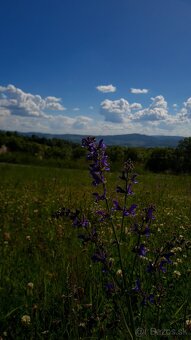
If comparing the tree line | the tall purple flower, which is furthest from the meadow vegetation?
the tree line

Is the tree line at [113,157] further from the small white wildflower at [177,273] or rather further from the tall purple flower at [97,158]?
the tall purple flower at [97,158]

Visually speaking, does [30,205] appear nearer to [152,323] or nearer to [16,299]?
[16,299]

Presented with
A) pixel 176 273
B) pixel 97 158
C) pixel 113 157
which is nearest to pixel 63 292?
pixel 176 273

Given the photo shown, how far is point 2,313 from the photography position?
131 inches

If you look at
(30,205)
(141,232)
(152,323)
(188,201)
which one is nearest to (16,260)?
(152,323)

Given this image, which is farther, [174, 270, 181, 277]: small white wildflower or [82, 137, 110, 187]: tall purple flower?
[174, 270, 181, 277]: small white wildflower

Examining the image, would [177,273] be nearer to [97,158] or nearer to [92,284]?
[92,284]

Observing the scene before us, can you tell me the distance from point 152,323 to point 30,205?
6.33 metres

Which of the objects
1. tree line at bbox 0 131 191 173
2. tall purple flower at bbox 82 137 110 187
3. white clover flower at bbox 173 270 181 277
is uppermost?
tall purple flower at bbox 82 137 110 187

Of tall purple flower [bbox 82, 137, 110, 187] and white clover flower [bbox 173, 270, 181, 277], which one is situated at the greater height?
tall purple flower [bbox 82, 137, 110, 187]

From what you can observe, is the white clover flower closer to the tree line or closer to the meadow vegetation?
the meadow vegetation

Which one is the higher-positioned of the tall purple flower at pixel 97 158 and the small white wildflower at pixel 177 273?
the tall purple flower at pixel 97 158

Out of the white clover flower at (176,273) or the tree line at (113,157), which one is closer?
the white clover flower at (176,273)

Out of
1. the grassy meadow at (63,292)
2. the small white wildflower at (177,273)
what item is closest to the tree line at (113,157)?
the grassy meadow at (63,292)
